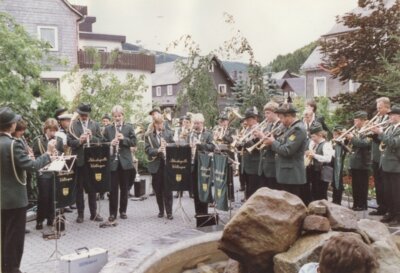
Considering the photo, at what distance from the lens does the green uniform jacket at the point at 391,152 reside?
28.2 feet

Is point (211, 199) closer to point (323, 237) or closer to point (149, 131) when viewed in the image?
point (149, 131)

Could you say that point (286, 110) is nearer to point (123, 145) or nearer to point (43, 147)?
point (123, 145)

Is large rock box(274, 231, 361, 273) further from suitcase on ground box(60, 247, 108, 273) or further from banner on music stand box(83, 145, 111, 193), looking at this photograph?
banner on music stand box(83, 145, 111, 193)

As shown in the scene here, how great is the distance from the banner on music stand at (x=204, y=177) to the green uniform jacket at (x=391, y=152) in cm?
298

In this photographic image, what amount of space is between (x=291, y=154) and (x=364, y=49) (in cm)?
805

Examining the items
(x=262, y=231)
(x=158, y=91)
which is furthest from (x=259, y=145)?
(x=158, y=91)

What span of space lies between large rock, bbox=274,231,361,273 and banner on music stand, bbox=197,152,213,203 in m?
3.25

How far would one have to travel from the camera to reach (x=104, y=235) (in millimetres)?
8906

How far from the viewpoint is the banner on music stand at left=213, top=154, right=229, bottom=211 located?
8875 mm

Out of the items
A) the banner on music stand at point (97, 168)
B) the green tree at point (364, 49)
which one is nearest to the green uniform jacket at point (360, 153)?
the green tree at point (364, 49)

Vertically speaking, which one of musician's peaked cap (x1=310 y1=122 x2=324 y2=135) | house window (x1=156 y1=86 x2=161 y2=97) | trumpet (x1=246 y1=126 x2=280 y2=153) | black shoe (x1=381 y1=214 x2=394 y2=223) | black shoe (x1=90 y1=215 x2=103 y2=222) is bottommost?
black shoe (x1=90 y1=215 x2=103 y2=222)

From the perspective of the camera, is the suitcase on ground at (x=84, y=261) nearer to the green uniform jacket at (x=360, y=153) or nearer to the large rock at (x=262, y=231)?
the large rock at (x=262, y=231)

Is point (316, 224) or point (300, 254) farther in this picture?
point (316, 224)

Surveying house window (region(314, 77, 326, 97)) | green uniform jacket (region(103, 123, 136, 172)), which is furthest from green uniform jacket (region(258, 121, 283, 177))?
house window (region(314, 77, 326, 97))
